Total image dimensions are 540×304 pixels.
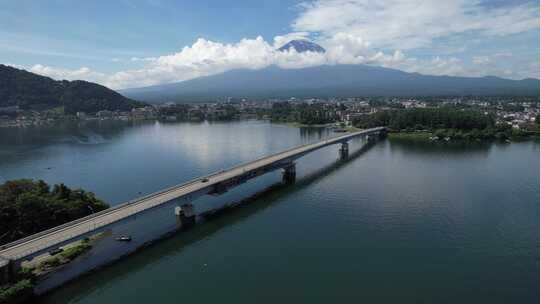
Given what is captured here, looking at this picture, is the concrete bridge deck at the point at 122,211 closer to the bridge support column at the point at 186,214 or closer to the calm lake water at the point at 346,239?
the bridge support column at the point at 186,214

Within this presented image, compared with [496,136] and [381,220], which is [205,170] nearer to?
[381,220]

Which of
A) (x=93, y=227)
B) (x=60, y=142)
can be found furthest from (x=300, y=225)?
(x=60, y=142)

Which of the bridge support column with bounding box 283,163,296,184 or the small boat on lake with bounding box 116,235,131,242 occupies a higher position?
the bridge support column with bounding box 283,163,296,184

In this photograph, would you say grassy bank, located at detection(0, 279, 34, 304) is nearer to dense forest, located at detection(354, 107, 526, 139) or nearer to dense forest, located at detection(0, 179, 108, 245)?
dense forest, located at detection(0, 179, 108, 245)

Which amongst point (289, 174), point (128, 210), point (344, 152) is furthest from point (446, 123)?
→ point (128, 210)

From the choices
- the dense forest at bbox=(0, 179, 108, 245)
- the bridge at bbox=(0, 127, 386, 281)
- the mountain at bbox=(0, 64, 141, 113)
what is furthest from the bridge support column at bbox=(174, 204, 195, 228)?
the mountain at bbox=(0, 64, 141, 113)

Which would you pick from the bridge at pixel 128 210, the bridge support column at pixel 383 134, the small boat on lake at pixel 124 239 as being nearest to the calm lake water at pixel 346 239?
the small boat on lake at pixel 124 239
